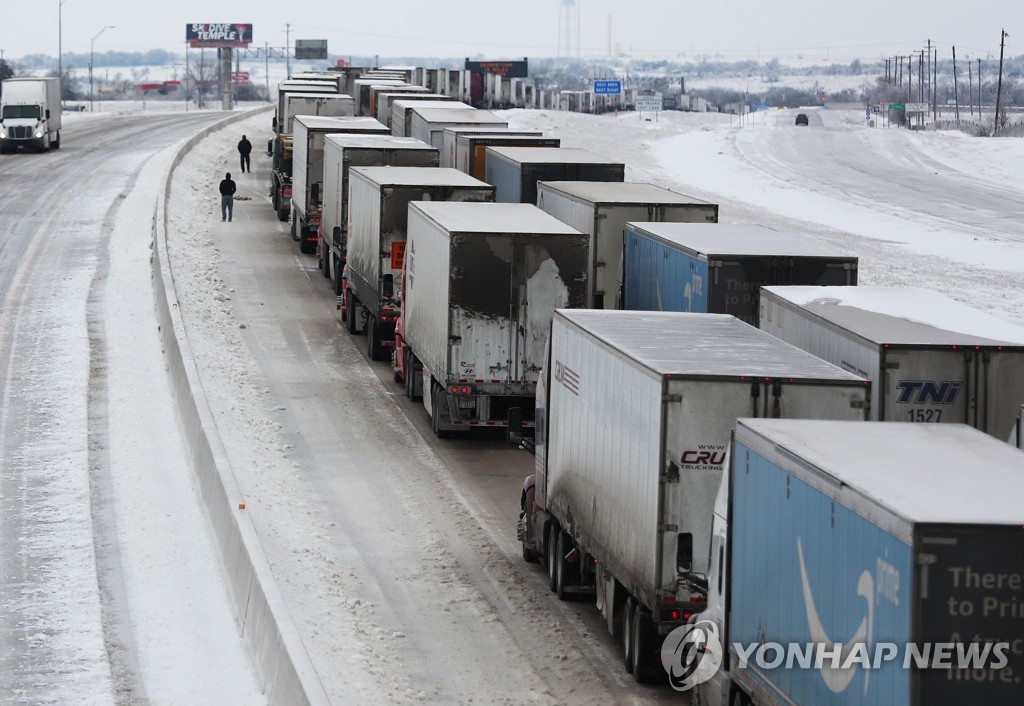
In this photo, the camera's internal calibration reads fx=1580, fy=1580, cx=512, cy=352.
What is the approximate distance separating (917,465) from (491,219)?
14.0m

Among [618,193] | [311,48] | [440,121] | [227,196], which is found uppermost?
[311,48]

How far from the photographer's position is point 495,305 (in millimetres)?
21750

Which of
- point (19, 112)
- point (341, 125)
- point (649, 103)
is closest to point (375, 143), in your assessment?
point (341, 125)

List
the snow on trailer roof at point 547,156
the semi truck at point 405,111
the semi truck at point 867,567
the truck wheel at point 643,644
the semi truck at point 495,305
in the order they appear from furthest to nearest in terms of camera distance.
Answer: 1. the semi truck at point 405,111
2. the snow on trailer roof at point 547,156
3. the semi truck at point 495,305
4. the truck wheel at point 643,644
5. the semi truck at point 867,567

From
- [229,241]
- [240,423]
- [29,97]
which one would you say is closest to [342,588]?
[240,423]

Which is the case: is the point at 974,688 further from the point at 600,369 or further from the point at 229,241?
the point at 229,241

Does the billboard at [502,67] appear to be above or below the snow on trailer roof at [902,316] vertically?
above

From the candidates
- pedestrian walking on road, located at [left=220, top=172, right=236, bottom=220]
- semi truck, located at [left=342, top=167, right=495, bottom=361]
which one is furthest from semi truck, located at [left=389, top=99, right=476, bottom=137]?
semi truck, located at [left=342, top=167, right=495, bottom=361]

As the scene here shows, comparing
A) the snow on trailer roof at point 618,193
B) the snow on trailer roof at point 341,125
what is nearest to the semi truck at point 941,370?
the snow on trailer roof at point 618,193

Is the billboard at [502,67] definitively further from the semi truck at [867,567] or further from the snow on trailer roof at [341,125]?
the semi truck at [867,567]

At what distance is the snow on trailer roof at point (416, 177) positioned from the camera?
27609 millimetres

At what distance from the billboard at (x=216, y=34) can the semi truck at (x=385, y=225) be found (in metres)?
158

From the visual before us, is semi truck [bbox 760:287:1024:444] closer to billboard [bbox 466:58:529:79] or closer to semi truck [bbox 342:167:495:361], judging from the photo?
semi truck [bbox 342:167:495:361]

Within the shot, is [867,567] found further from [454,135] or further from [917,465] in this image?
[454,135]
